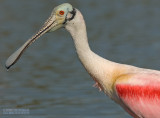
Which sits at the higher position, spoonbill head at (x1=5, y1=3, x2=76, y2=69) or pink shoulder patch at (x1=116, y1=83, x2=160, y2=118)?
spoonbill head at (x1=5, y1=3, x2=76, y2=69)

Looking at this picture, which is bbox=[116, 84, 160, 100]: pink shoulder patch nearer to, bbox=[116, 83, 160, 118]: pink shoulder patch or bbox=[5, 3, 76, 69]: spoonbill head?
bbox=[116, 83, 160, 118]: pink shoulder patch

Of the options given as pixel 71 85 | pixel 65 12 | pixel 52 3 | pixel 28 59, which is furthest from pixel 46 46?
pixel 65 12

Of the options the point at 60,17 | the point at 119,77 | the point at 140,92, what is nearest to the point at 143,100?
the point at 140,92

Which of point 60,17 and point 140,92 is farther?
point 60,17

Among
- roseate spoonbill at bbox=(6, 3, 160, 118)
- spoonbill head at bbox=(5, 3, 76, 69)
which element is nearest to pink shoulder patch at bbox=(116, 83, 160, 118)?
roseate spoonbill at bbox=(6, 3, 160, 118)

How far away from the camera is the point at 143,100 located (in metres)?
9.61

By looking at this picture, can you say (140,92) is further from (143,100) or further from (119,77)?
(119,77)

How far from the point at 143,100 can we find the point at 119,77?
54cm

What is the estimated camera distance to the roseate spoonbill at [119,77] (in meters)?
9.41

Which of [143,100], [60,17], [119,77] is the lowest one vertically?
[143,100]

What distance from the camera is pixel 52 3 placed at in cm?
2245

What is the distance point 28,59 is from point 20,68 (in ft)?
2.96

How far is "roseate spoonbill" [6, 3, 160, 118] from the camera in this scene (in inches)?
370

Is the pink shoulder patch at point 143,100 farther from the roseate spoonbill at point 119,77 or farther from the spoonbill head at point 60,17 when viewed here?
the spoonbill head at point 60,17
